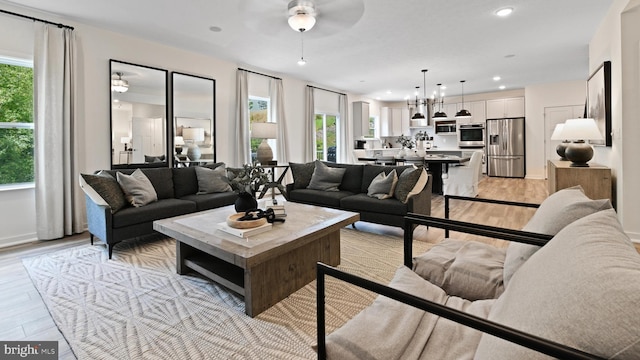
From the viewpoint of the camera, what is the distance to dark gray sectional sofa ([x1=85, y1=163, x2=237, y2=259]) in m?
3.09

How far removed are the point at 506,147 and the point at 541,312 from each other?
993 cm

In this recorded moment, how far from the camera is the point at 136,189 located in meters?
3.48

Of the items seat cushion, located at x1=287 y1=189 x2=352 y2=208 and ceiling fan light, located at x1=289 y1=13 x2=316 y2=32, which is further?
seat cushion, located at x1=287 y1=189 x2=352 y2=208

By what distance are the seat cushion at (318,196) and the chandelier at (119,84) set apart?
Answer: 108 inches

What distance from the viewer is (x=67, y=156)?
3832 millimetres

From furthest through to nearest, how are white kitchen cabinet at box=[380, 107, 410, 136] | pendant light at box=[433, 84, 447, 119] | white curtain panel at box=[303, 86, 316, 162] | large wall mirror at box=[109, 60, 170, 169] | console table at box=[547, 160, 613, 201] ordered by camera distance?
white kitchen cabinet at box=[380, 107, 410, 136], pendant light at box=[433, 84, 447, 119], white curtain panel at box=[303, 86, 316, 162], large wall mirror at box=[109, 60, 170, 169], console table at box=[547, 160, 613, 201]

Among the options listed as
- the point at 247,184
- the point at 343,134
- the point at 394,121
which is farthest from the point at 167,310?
the point at 394,121

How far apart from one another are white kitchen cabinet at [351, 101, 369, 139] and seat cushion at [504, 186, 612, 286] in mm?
7959

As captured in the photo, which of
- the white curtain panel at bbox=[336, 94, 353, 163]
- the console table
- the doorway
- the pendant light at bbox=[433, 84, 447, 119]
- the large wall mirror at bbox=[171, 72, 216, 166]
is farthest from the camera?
the white curtain panel at bbox=[336, 94, 353, 163]

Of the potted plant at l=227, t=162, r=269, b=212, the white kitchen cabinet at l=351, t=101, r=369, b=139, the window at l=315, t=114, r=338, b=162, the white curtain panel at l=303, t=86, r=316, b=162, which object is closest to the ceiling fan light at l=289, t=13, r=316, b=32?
the potted plant at l=227, t=162, r=269, b=212

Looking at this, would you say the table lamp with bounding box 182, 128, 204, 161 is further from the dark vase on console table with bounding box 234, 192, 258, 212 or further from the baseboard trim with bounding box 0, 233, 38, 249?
the dark vase on console table with bounding box 234, 192, 258, 212

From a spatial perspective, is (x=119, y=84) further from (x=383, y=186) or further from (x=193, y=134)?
(x=383, y=186)

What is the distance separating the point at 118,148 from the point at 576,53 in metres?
7.82

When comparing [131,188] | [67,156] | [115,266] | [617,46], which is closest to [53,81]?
[67,156]
